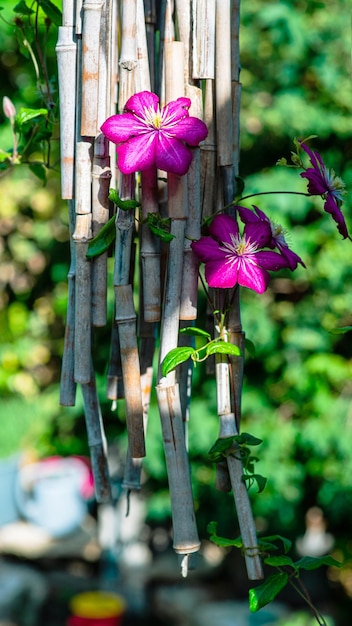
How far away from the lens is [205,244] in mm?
588

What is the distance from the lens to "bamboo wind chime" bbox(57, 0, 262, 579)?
588mm

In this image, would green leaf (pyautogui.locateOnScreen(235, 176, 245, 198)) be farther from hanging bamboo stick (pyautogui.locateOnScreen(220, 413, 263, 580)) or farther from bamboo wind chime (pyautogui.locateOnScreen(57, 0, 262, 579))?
hanging bamboo stick (pyautogui.locateOnScreen(220, 413, 263, 580))

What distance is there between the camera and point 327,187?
61cm

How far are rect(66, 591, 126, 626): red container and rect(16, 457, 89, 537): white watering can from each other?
302mm

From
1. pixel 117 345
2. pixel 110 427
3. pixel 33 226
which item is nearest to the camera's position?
pixel 117 345

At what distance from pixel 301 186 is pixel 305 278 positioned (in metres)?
0.29

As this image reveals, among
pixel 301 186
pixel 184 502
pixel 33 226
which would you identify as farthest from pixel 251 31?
pixel 184 502

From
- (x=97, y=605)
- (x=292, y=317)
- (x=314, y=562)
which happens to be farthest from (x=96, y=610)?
(x=314, y=562)

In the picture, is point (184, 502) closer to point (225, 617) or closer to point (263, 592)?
point (263, 592)

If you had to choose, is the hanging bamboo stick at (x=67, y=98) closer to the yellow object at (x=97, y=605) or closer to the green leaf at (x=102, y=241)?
the green leaf at (x=102, y=241)

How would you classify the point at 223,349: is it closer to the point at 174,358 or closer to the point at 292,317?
the point at 174,358

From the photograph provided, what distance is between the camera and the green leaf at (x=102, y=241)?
0.60m

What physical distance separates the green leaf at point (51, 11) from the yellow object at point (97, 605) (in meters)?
2.39

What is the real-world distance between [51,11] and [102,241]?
345mm
